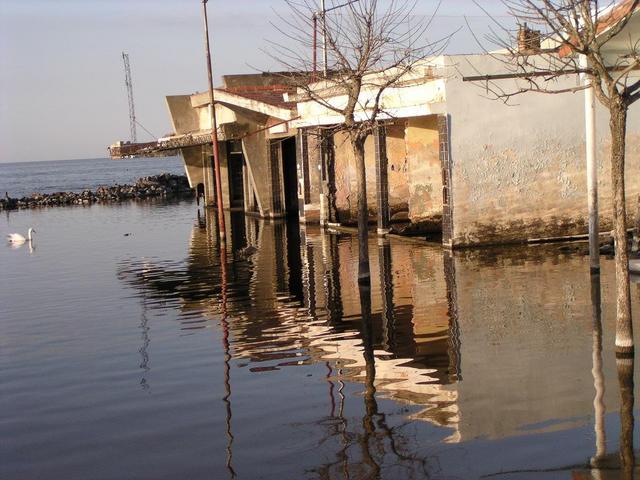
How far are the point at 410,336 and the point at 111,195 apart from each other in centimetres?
4696

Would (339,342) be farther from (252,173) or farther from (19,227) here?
(19,227)

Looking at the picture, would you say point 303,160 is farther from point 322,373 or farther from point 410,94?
point 322,373

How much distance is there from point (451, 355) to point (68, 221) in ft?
105

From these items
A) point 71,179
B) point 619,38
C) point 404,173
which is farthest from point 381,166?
point 71,179

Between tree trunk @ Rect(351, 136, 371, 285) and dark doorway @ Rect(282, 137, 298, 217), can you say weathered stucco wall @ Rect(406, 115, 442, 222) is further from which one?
dark doorway @ Rect(282, 137, 298, 217)

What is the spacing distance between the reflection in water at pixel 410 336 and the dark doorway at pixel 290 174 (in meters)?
12.2

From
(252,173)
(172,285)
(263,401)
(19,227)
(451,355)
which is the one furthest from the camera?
(19,227)

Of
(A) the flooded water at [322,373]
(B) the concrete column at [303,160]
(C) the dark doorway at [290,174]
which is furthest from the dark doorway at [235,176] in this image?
(A) the flooded water at [322,373]

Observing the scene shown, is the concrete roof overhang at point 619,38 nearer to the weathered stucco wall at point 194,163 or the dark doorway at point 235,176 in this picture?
the dark doorway at point 235,176

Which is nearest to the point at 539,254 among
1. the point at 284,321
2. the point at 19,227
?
the point at 284,321

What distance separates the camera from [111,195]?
188 feet

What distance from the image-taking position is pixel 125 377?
1147cm

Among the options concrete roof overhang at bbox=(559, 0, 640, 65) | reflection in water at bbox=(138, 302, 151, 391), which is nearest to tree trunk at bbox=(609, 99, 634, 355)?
concrete roof overhang at bbox=(559, 0, 640, 65)

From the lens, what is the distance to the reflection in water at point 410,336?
855 centimetres
